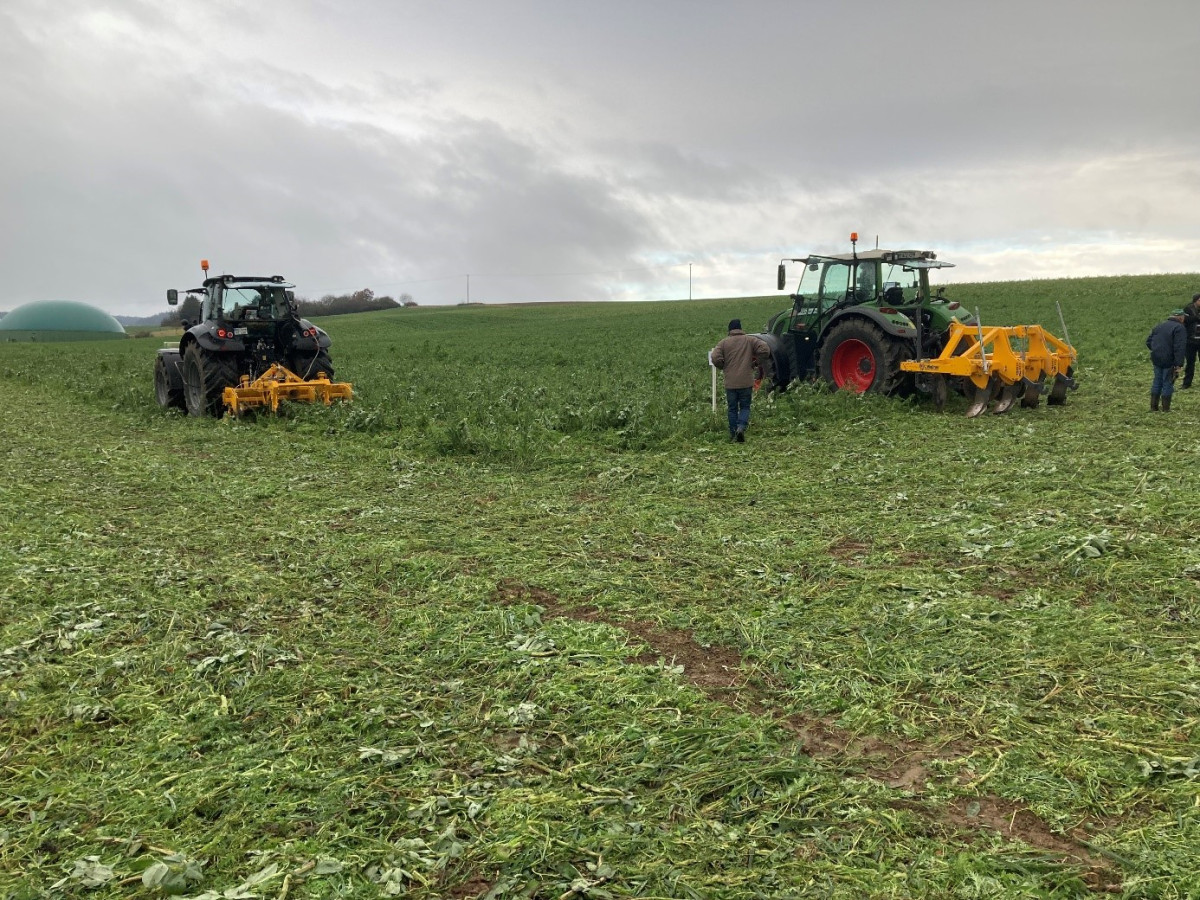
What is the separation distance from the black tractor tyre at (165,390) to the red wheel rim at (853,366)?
38.7 ft

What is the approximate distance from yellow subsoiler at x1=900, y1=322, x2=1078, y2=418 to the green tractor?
44 cm

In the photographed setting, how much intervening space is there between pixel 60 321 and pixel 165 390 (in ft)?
244

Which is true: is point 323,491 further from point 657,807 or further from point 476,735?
point 657,807

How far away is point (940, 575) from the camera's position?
230 inches

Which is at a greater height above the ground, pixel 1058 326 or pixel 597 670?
pixel 1058 326

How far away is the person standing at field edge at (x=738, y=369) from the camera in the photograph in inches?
445

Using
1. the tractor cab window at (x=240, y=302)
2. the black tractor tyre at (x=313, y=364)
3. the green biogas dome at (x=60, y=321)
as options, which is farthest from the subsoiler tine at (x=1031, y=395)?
the green biogas dome at (x=60, y=321)

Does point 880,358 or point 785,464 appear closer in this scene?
point 785,464

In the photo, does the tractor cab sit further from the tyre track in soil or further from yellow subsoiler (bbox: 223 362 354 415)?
the tyre track in soil

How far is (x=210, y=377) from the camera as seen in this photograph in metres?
14.0

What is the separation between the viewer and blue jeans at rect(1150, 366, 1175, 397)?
1245 centimetres

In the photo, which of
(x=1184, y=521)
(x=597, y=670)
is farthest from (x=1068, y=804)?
(x=1184, y=521)

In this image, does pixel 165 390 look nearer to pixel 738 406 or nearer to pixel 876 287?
pixel 738 406

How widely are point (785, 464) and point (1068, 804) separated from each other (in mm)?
6759
